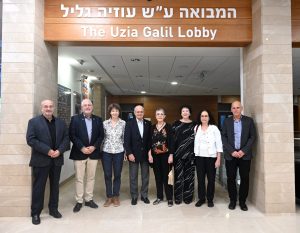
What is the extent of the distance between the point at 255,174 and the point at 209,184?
66 centimetres

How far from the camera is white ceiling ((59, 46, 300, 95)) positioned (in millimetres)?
4793

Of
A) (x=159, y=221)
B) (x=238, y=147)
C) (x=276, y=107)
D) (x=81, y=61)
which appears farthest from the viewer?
(x=81, y=61)

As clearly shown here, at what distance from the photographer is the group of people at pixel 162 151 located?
357cm

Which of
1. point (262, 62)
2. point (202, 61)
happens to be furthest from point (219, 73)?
point (262, 62)

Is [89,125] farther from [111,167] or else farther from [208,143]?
[208,143]

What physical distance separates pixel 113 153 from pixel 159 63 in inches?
111

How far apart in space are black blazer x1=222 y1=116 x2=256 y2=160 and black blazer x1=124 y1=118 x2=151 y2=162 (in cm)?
113

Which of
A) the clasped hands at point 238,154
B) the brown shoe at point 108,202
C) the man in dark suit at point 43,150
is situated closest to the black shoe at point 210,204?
the clasped hands at point 238,154

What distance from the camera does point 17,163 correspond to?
3330mm

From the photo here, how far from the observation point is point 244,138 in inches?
139

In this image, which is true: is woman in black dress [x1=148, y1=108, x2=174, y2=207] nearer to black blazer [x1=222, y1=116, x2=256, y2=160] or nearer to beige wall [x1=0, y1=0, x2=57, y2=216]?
black blazer [x1=222, y1=116, x2=256, y2=160]

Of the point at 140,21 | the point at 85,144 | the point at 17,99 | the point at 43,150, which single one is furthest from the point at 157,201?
the point at 140,21

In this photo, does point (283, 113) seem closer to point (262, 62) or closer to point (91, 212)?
point (262, 62)

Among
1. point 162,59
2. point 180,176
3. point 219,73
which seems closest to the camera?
point 180,176
